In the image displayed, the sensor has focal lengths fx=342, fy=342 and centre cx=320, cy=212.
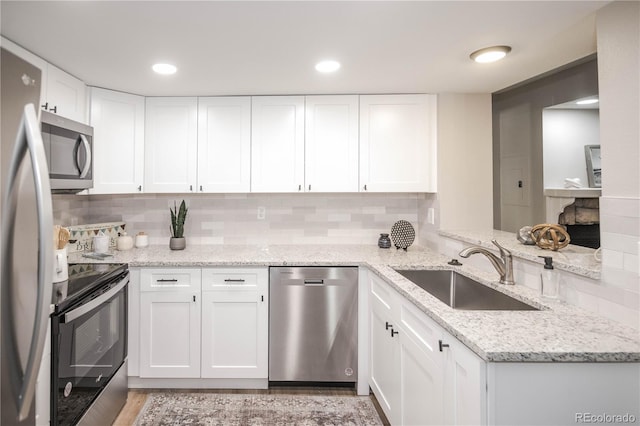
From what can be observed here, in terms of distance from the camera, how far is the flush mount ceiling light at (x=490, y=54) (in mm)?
1874

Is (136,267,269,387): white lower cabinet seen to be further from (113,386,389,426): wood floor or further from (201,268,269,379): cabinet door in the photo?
(113,386,389,426): wood floor

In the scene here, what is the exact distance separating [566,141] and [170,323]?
3.05m

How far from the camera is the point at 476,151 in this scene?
270cm

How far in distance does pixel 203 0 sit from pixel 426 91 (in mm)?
1815

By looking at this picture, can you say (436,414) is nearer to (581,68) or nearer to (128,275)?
(128,275)

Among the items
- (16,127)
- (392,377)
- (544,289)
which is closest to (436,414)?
(392,377)

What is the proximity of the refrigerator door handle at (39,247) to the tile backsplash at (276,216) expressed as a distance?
7.31 ft

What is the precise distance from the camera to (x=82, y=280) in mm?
1854

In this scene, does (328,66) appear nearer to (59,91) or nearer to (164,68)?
(164,68)

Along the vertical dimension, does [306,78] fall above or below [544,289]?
above

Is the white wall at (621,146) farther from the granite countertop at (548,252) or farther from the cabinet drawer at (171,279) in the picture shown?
the cabinet drawer at (171,279)

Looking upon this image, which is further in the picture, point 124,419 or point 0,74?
point 124,419

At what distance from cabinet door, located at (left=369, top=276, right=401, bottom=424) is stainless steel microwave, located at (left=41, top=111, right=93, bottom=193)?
1.94 meters

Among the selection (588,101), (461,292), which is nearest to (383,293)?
(461,292)
